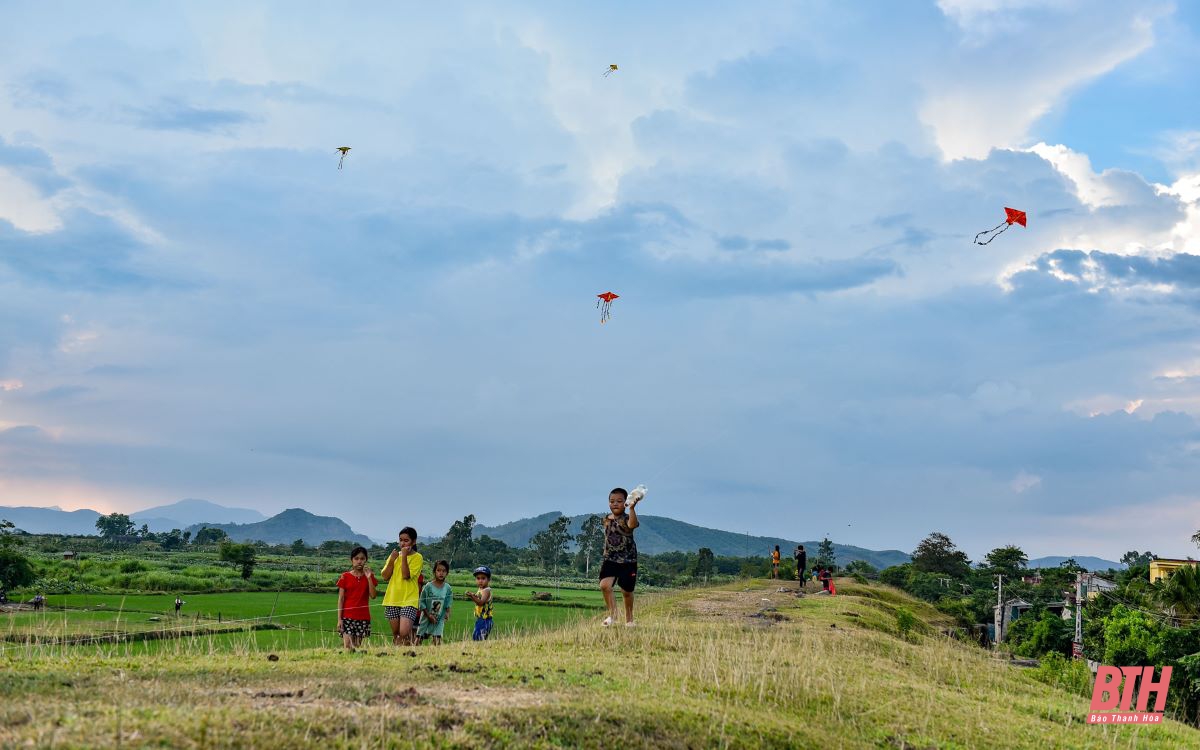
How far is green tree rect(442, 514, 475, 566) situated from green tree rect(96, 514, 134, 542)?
74.0 m

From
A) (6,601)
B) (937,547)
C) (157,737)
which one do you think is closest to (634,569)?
(157,737)

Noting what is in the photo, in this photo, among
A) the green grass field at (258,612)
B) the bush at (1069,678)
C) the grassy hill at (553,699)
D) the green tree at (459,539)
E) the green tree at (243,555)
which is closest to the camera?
the grassy hill at (553,699)

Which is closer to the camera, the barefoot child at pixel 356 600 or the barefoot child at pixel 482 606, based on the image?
the barefoot child at pixel 356 600

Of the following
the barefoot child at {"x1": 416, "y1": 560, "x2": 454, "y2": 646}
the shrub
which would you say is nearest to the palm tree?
the barefoot child at {"x1": 416, "y1": 560, "x2": 454, "y2": 646}

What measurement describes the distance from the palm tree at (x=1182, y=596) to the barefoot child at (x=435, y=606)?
3035cm

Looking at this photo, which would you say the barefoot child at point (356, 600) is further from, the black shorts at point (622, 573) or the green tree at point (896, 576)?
the green tree at point (896, 576)

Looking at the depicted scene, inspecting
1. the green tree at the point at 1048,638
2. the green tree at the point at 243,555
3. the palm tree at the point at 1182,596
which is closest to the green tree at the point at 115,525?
the green tree at the point at 243,555

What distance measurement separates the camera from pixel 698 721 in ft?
27.1

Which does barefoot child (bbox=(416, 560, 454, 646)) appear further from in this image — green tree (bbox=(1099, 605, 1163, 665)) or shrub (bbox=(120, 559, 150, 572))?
shrub (bbox=(120, 559, 150, 572))

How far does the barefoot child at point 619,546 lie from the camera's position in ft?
46.0

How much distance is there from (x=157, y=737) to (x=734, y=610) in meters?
20.1

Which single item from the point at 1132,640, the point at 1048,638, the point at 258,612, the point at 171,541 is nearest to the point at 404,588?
the point at 1132,640

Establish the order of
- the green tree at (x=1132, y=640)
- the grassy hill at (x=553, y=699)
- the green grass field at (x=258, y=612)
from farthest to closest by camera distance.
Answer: the green grass field at (x=258, y=612) < the green tree at (x=1132, y=640) < the grassy hill at (x=553, y=699)

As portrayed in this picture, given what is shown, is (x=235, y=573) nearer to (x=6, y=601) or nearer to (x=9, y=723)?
(x=6, y=601)
